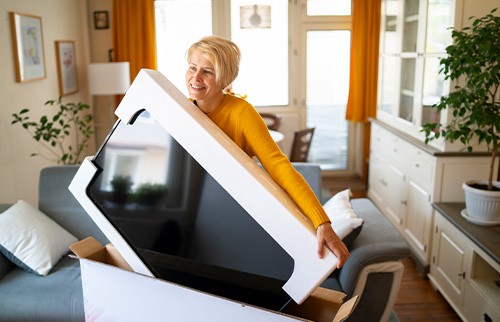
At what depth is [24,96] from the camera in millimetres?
3822

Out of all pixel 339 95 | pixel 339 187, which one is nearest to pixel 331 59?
pixel 339 95

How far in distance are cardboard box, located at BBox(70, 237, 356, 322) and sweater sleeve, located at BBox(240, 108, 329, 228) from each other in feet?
0.68

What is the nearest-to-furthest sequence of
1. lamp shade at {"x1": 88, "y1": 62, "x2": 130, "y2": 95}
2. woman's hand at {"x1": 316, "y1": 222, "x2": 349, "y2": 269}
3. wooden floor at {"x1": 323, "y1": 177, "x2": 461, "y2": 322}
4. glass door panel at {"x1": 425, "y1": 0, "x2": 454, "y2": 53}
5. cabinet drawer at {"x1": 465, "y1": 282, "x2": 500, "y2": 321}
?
woman's hand at {"x1": 316, "y1": 222, "x2": 349, "y2": 269} → cabinet drawer at {"x1": 465, "y1": 282, "x2": 500, "y2": 321} → wooden floor at {"x1": 323, "y1": 177, "x2": 461, "y2": 322} → glass door panel at {"x1": 425, "y1": 0, "x2": 454, "y2": 53} → lamp shade at {"x1": 88, "y1": 62, "x2": 130, "y2": 95}

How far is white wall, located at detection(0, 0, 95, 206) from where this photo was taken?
11.4 feet

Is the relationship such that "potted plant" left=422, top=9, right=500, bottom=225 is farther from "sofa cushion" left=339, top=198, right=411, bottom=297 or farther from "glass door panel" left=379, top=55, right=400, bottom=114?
"glass door panel" left=379, top=55, right=400, bottom=114

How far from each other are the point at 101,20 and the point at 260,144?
495 centimetres

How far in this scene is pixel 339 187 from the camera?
18.3 feet

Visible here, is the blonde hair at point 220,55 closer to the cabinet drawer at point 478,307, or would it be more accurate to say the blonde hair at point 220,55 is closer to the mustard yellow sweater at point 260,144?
the mustard yellow sweater at point 260,144

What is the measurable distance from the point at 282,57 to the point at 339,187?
1.73m

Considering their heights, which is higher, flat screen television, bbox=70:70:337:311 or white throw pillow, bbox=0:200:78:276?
flat screen television, bbox=70:70:337:311

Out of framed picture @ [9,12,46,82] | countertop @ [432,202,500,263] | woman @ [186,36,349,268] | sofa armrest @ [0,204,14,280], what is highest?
framed picture @ [9,12,46,82]

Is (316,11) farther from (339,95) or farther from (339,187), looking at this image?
(339,187)

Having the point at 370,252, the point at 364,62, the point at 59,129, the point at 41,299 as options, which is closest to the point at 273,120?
the point at 364,62

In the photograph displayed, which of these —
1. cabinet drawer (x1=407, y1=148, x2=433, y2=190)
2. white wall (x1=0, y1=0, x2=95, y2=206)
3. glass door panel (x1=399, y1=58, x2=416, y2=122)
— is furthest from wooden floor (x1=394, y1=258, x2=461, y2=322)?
white wall (x1=0, y1=0, x2=95, y2=206)
